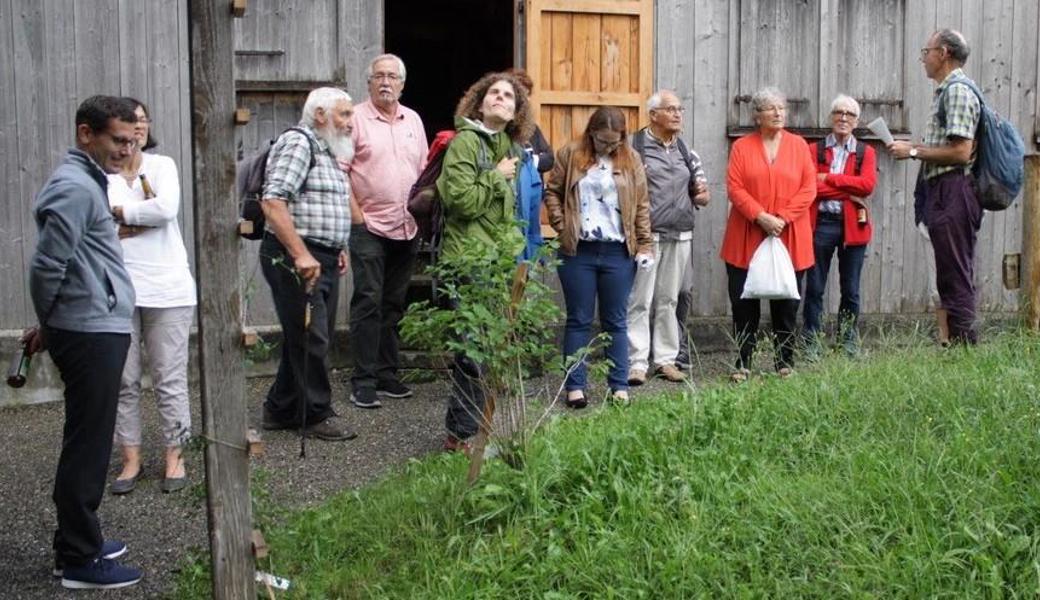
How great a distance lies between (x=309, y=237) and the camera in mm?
7309

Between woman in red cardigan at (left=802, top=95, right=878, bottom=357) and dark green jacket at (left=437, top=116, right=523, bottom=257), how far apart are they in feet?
9.72

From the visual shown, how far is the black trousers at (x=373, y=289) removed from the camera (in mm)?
8156

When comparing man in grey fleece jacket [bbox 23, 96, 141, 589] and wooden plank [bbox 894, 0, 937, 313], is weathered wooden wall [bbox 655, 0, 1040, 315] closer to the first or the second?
wooden plank [bbox 894, 0, 937, 313]

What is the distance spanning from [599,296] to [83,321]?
3549 millimetres

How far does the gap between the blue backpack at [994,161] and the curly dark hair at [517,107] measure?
2384mm

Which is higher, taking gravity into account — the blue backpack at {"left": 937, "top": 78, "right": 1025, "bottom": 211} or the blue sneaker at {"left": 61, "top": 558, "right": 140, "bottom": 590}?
the blue backpack at {"left": 937, "top": 78, "right": 1025, "bottom": 211}

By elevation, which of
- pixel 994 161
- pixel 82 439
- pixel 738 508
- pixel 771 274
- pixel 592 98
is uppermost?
pixel 592 98

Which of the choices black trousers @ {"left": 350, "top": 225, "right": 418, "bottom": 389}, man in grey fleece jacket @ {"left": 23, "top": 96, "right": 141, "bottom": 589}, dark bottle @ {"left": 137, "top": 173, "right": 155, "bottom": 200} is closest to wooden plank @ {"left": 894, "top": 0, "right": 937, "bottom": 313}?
black trousers @ {"left": 350, "top": 225, "right": 418, "bottom": 389}

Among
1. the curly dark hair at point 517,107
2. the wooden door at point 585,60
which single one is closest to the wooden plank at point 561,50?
the wooden door at point 585,60

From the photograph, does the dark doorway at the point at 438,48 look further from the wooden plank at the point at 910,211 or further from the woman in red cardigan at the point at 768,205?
the woman in red cardigan at the point at 768,205

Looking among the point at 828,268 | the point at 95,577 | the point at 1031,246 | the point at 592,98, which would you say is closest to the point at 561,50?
the point at 592,98

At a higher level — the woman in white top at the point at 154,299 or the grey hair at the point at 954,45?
the grey hair at the point at 954,45

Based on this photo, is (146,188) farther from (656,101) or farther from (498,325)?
(656,101)

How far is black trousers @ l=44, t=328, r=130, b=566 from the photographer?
5266 mm
